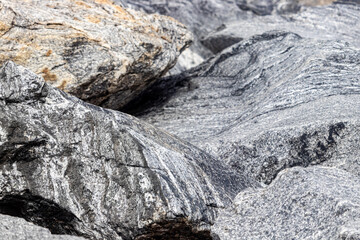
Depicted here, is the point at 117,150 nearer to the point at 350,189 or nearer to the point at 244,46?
the point at 350,189

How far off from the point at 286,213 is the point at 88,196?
1815 millimetres

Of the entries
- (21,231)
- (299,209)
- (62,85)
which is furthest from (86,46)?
(299,209)

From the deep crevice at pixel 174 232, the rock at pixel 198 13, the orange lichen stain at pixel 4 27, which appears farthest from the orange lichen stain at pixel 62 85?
the rock at pixel 198 13

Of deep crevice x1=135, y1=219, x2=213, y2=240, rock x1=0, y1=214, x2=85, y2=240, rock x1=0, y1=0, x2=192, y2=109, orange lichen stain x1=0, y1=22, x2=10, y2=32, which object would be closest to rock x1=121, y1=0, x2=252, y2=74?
rock x1=0, y1=0, x2=192, y2=109

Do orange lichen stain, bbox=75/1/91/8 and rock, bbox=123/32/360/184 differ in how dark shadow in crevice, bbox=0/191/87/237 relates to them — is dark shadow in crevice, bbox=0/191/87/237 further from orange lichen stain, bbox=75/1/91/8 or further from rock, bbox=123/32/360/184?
orange lichen stain, bbox=75/1/91/8

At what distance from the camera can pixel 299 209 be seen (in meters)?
4.28

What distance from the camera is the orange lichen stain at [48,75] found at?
6438 millimetres

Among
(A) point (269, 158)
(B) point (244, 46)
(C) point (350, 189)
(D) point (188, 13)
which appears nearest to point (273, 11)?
(D) point (188, 13)

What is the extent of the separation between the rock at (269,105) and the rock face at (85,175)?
1.62 m

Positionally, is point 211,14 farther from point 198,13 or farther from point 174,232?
point 174,232

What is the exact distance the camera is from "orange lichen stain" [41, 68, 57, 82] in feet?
21.1

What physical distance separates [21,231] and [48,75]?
2.73m

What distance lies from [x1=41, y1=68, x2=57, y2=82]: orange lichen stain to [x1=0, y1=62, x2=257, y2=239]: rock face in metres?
1.55

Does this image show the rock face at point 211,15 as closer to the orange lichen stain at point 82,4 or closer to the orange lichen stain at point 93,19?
the orange lichen stain at point 82,4
